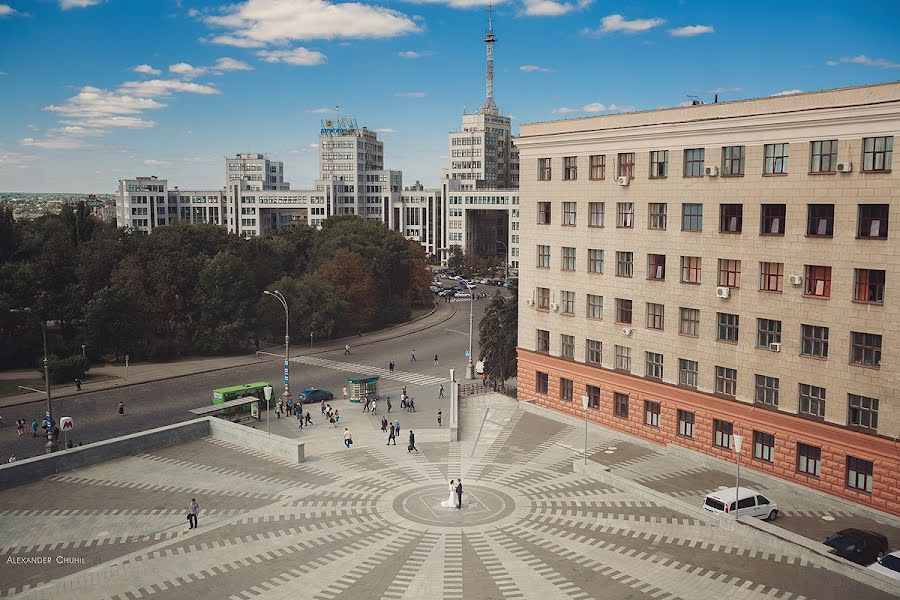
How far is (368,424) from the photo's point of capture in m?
54.8

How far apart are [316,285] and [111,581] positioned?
60.8 m

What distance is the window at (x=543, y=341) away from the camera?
54.7 m

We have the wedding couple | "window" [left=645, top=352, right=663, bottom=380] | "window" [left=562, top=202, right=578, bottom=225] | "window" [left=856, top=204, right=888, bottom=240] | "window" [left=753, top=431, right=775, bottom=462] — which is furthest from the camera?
"window" [left=562, top=202, right=578, bottom=225]

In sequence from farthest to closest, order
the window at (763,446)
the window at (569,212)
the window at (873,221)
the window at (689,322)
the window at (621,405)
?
the window at (569,212), the window at (621,405), the window at (689,322), the window at (763,446), the window at (873,221)

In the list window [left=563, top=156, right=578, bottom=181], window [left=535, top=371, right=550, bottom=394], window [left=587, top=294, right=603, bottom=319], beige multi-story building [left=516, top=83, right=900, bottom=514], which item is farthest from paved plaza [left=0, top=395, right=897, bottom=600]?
window [left=563, top=156, right=578, bottom=181]

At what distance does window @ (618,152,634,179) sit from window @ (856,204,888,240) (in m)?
14.6

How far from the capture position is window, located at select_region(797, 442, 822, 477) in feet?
127

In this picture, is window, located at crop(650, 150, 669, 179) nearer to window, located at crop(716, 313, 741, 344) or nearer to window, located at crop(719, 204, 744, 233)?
window, located at crop(719, 204, 744, 233)

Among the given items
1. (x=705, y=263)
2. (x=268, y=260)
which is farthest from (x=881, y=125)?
(x=268, y=260)

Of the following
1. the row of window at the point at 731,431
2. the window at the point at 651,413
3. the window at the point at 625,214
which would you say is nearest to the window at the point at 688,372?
the row of window at the point at 731,431

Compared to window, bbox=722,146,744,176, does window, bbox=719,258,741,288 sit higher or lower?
lower

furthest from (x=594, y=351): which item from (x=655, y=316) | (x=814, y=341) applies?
(x=814, y=341)

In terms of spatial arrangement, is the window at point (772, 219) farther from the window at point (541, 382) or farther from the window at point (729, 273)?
the window at point (541, 382)

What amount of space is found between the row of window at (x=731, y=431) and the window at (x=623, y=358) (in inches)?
67.9
